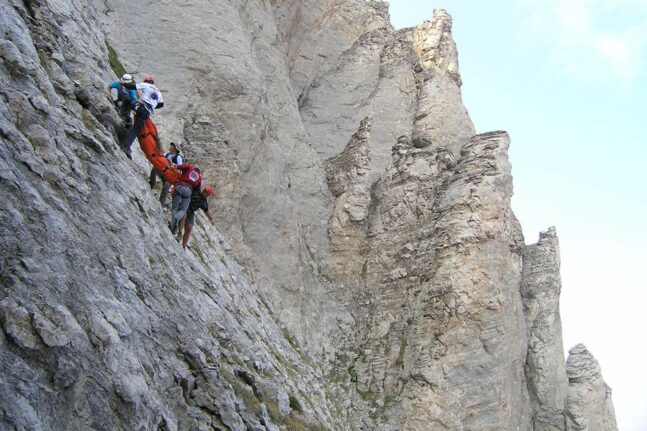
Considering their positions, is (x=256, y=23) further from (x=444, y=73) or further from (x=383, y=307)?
(x=383, y=307)

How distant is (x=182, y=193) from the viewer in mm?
16406

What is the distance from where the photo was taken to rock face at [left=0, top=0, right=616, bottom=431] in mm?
9750

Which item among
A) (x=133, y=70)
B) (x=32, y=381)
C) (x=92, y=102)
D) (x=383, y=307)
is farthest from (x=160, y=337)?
(x=383, y=307)

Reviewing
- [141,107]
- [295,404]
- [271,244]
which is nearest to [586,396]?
[271,244]

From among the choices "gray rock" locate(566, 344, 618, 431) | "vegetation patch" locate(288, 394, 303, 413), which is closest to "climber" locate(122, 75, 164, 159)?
"vegetation patch" locate(288, 394, 303, 413)

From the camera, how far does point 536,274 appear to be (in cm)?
3822

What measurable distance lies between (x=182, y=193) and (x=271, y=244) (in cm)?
1401

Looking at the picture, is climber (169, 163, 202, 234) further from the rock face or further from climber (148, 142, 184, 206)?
climber (148, 142, 184, 206)

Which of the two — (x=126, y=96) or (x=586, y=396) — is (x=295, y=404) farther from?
(x=586, y=396)

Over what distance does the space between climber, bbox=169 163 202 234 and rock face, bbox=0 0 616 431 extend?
43 cm

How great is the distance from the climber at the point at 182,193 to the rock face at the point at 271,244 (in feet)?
1.41

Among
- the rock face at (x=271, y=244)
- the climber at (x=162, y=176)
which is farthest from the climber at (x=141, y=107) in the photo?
the climber at (x=162, y=176)

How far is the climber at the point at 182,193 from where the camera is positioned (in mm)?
16438

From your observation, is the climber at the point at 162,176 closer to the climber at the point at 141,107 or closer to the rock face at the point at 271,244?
the rock face at the point at 271,244
